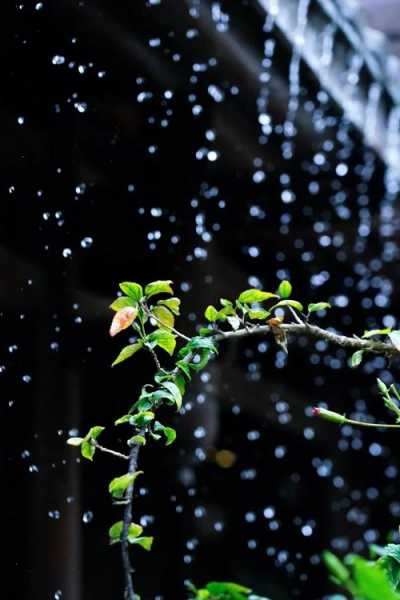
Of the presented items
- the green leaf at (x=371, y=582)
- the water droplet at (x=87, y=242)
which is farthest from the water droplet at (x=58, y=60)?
the green leaf at (x=371, y=582)

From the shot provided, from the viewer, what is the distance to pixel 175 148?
2.48 metres

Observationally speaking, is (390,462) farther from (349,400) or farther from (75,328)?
(75,328)

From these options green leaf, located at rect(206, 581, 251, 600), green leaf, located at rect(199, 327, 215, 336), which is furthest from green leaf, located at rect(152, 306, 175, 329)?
green leaf, located at rect(206, 581, 251, 600)

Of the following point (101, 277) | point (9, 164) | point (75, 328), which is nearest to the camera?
point (9, 164)

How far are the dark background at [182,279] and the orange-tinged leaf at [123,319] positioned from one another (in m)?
0.68

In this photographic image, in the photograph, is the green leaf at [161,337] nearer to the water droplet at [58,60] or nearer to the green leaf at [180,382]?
the green leaf at [180,382]

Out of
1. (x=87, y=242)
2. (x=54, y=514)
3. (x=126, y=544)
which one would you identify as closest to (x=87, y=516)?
(x=54, y=514)

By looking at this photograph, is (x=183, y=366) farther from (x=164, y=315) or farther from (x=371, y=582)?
(x=371, y=582)

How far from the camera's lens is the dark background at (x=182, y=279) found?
181 cm

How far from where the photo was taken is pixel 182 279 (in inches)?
98.6

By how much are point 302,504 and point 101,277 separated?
1556 mm

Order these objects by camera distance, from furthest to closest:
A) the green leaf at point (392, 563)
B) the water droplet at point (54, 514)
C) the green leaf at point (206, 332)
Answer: the water droplet at point (54, 514), the green leaf at point (206, 332), the green leaf at point (392, 563)

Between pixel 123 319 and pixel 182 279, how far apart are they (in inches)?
58.3

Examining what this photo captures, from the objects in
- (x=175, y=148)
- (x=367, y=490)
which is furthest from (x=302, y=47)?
(x=367, y=490)
